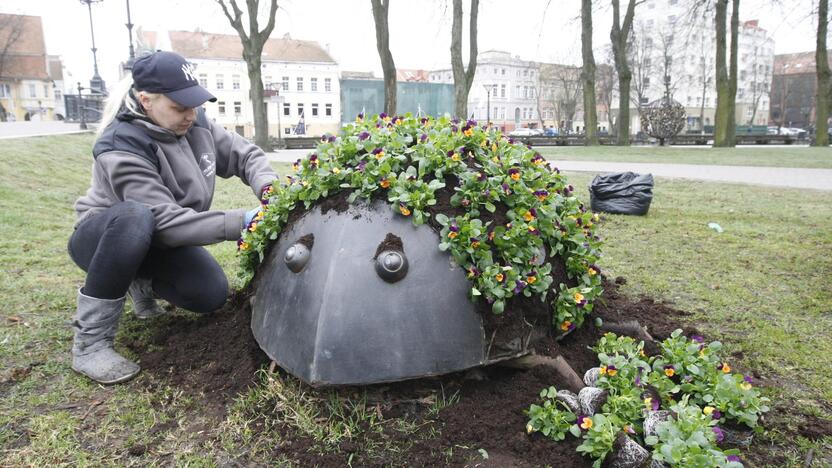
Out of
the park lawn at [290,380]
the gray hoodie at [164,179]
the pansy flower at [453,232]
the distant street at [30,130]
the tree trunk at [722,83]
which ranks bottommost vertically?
the park lawn at [290,380]

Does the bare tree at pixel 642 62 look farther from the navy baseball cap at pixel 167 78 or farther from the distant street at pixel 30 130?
the navy baseball cap at pixel 167 78

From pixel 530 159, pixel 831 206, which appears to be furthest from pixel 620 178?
pixel 530 159

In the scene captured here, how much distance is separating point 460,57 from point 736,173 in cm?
Result: 1078

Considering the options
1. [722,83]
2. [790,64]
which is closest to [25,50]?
[722,83]

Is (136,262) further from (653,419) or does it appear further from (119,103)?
(653,419)

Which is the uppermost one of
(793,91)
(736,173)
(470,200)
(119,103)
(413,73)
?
(413,73)

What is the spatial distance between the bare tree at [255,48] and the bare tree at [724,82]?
61.7ft

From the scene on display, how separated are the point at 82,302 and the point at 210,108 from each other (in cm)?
6367

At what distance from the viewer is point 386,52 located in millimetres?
20953

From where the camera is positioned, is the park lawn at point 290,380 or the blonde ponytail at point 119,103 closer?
the park lawn at point 290,380

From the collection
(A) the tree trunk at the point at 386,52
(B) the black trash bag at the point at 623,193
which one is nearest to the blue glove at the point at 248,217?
(B) the black trash bag at the point at 623,193

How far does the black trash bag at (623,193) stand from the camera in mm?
7926

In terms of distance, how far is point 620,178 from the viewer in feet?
27.2

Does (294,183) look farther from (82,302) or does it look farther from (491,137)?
(82,302)
